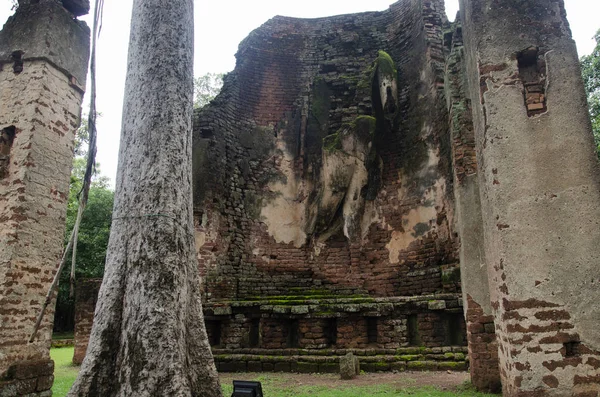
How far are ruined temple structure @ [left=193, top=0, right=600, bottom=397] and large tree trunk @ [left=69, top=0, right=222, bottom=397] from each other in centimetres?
285

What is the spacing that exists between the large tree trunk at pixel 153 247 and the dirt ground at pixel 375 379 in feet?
12.9

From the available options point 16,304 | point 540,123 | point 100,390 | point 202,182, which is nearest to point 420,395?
point 540,123

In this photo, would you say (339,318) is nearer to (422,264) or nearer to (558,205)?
(422,264)

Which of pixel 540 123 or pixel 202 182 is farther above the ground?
pixel 202 182

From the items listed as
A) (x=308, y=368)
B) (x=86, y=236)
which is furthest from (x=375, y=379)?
(x=86, y=236)

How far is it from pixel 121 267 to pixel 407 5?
41.7 feet

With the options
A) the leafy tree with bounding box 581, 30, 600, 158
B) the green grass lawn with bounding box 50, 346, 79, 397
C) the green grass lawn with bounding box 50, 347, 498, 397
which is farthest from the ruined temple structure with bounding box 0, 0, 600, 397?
the leafy tree with bounding box 581, 30, 600, 158

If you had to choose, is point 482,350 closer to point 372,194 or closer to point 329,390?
point 329,390

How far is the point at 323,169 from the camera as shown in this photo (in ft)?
41.3

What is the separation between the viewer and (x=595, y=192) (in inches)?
163

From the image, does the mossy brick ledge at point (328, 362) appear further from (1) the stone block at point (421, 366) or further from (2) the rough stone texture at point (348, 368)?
(2) the rough stone texture at point (348, 368)

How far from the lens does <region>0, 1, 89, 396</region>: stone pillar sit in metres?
5.50

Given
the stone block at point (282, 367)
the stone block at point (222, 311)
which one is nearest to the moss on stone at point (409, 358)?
the stone block at point (282, 367)

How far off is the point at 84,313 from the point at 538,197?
9395 mm
